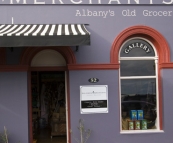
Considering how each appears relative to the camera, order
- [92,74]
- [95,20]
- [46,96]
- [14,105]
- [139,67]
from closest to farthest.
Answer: [14,105], [92,74], [95,20], [139,67], [46,96]

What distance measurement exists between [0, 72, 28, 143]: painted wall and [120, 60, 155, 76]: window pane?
2.99 metres

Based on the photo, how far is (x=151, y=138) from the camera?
24.2 ft

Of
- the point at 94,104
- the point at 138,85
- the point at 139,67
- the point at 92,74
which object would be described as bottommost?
the point at 94,104

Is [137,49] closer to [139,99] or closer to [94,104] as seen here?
[139,99]

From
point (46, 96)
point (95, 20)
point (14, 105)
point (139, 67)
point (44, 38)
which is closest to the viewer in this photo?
point (44, 38)

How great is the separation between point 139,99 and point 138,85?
0.43 m

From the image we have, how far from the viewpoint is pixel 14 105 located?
23.2 ft

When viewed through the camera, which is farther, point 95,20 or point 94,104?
point 95,20

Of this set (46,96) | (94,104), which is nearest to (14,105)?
(94,104)

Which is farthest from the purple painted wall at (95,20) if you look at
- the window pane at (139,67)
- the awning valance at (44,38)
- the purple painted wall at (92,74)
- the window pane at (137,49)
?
the awning valance at (44,38)

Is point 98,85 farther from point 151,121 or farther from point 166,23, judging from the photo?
point 166,23

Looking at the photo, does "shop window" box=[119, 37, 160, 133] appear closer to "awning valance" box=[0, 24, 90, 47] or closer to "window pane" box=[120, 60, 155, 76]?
"window pane" box=[120, 60, 155, 76]

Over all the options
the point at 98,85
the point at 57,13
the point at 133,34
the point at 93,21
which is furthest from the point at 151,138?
the point at 57,13

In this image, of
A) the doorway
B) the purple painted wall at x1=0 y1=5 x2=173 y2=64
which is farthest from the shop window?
the doorway
